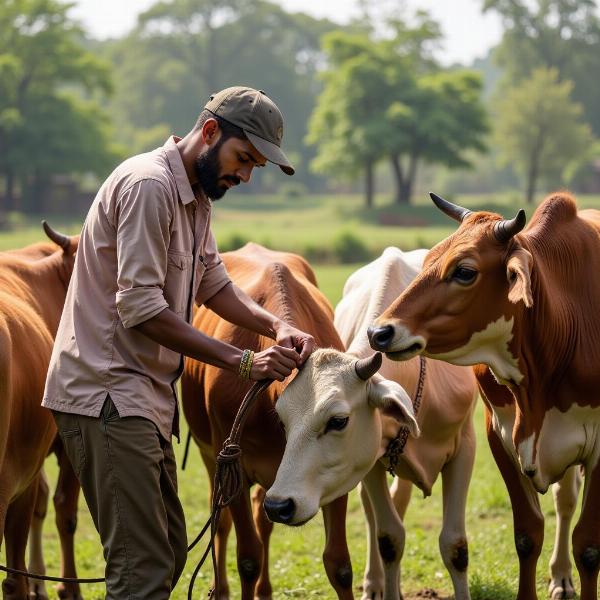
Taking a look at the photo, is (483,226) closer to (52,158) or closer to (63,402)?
(63,402)

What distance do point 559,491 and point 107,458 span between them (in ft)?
12.3

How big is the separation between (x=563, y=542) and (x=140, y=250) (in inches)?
153

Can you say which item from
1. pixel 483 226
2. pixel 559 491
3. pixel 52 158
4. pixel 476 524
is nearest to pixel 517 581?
pixel 559 491

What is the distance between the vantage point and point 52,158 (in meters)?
58.3

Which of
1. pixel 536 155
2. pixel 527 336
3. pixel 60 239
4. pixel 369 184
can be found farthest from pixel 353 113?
pixel 527 336

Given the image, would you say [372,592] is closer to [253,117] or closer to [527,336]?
[527,336]

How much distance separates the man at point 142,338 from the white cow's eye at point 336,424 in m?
0.32

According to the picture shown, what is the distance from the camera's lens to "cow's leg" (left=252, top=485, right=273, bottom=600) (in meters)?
6.85

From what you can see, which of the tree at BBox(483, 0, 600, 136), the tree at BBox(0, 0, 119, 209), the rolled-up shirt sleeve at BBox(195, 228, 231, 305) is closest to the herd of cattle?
the rolled-up shirt sleeve at BBox(195, 228, 231, 305)

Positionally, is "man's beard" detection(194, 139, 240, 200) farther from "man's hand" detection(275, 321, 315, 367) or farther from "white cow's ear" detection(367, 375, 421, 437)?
"white cow's ear" detection(367, 375, 421, 437)

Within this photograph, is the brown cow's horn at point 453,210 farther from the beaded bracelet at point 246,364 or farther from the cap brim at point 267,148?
the beaded bracelet at point 246,364

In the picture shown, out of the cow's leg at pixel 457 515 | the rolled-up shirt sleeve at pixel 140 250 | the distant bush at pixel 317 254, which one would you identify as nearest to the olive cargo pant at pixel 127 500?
the rolled-up shirt sleeve at pixel 140 250

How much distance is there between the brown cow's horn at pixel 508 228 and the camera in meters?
5.20

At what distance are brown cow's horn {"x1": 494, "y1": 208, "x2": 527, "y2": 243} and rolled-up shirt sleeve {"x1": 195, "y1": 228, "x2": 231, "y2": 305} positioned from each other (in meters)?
1.37
